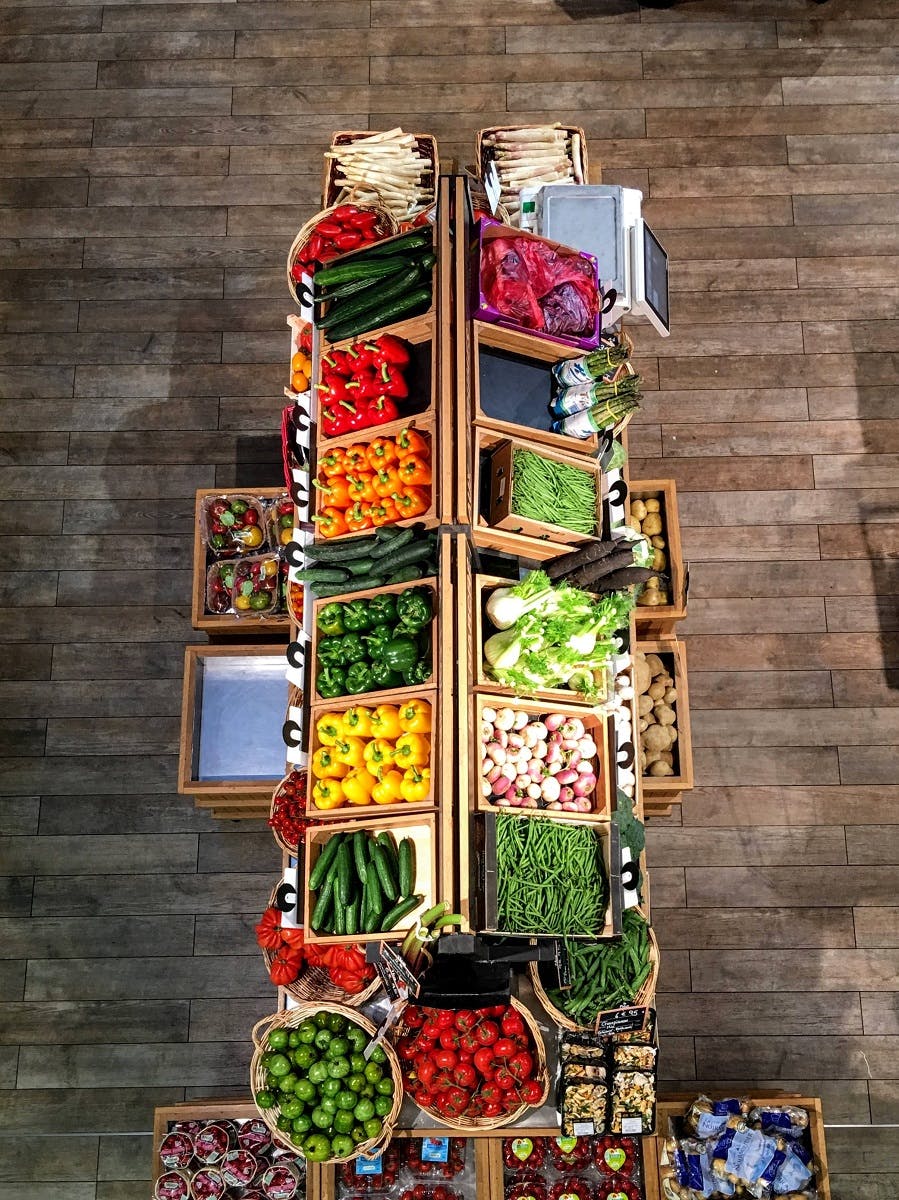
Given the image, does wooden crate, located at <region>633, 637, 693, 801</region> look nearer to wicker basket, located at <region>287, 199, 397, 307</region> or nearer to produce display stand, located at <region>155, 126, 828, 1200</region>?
produce display stand, located at <region>155, 126, 828, 1200</region>

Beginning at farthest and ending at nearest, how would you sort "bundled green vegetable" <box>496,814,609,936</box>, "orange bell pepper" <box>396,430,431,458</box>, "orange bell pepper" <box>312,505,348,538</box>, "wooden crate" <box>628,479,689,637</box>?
1. "wooden crate" <box>628,479,689,637</box>
2. "orange bell pepper" <box>312,505,348,538</box>
3. "orange bell pepper" <box>396,430,431,458</box>
4. "bundled green vegetable" <box>496,814,609,936</box>

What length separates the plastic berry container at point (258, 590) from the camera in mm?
4238

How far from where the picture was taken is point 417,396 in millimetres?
3795

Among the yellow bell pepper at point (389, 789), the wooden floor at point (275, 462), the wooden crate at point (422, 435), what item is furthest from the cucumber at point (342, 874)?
the wooden floor at point (275, 462)

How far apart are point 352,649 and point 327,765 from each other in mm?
444

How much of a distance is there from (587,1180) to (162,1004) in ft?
7.20

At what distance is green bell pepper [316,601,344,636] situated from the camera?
349 cm

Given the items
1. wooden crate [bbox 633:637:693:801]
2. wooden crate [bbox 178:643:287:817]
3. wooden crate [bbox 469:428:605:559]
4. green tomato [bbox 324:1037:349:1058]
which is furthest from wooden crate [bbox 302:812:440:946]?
wooden crate [bbox 633:637:693:801]

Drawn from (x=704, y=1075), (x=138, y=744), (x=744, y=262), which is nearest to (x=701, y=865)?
(x=704, y=1075)

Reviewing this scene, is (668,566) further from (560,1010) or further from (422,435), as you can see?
(560,1010)

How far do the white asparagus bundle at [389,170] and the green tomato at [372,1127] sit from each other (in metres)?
3.96

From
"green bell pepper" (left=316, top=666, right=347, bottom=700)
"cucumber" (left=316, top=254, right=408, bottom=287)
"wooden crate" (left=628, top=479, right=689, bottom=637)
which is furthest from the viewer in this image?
"wooden crate" (left=628, top=479, right=689, bottom=637)

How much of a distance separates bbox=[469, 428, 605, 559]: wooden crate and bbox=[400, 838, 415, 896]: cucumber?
1.16 metres

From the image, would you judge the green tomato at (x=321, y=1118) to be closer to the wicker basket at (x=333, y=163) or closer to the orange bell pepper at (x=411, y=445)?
the orange bell pepper at (x=411, y=445)
